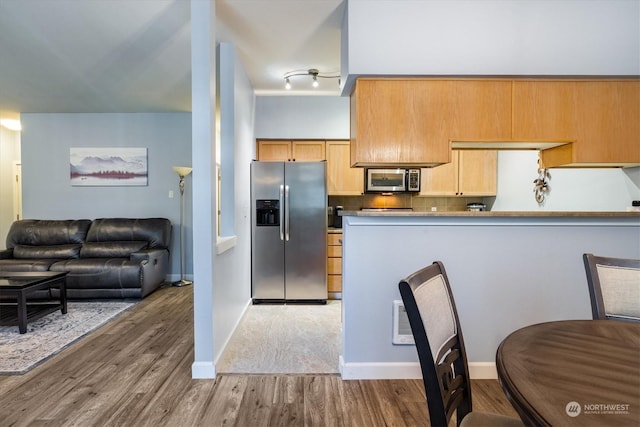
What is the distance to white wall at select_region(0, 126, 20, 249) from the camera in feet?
19.7

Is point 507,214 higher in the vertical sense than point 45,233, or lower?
higher

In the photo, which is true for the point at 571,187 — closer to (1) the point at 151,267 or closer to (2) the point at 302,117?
(2) the point at 302,117

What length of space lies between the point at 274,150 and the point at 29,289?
3002mm

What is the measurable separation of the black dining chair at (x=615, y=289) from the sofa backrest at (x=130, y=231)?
4775 mm

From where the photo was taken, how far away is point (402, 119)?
2408 mm

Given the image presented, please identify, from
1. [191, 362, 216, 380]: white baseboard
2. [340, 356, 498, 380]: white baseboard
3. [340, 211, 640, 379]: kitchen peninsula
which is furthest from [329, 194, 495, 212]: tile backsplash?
[191, 362, 216, 380]: white baseboard

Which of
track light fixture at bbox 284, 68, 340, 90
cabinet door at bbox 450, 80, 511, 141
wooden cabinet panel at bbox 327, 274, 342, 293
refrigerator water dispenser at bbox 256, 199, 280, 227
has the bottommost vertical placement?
wooden cabinet panel at bbox 327, 274, 342, 293

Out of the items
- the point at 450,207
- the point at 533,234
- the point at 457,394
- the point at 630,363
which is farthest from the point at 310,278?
the point at 630,363

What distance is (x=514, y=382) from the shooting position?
78cm

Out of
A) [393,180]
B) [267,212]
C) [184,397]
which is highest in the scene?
[393,180]

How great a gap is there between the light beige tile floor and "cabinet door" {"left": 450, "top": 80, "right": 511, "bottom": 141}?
196 centimetres

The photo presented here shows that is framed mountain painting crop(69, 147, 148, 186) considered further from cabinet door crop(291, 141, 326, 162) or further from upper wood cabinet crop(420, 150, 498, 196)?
upper wood cabinet crop(420, 150, 498, 196)

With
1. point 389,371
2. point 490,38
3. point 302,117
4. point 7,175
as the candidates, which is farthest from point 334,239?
point 7,175

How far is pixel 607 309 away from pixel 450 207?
348cm
